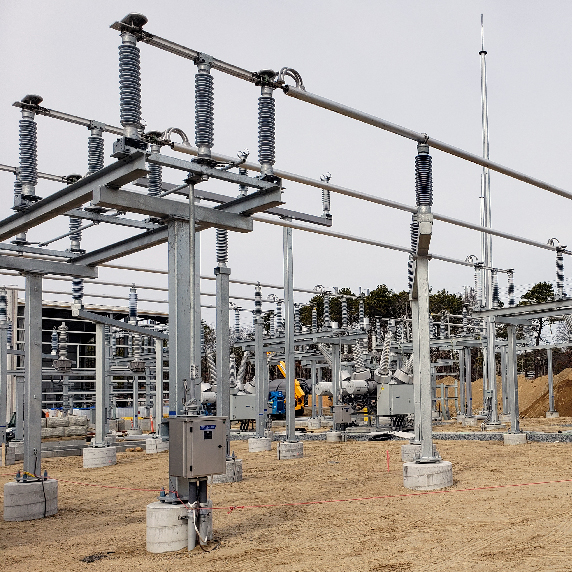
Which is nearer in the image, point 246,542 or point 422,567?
point 422,567

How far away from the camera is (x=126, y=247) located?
9234mm

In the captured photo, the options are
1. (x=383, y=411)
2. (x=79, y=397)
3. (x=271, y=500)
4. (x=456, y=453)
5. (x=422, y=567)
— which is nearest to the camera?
(x=422, y=567)

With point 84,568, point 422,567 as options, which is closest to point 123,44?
point 84,568

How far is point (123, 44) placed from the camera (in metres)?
6.78

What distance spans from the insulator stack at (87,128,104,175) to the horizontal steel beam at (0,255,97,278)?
2.05m

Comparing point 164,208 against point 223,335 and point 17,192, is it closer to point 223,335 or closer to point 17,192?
point 17,192

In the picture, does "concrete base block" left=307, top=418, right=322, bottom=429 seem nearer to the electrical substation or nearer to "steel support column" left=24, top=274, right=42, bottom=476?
the electrical substation

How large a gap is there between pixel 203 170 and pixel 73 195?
1474mm

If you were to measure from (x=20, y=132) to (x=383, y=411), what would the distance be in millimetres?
17247

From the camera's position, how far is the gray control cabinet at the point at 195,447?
6.96m

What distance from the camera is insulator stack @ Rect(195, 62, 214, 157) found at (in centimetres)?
736

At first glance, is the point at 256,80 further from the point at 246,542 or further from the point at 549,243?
the point at 549,243

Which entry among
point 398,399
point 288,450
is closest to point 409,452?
point 288,450

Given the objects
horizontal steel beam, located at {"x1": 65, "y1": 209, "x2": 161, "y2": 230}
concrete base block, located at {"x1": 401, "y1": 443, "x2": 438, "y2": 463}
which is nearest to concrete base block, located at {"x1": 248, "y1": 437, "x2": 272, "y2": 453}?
concrete base block, located at {"x1": 401, "y1": 443, "x2": 438, "y2": 463}
